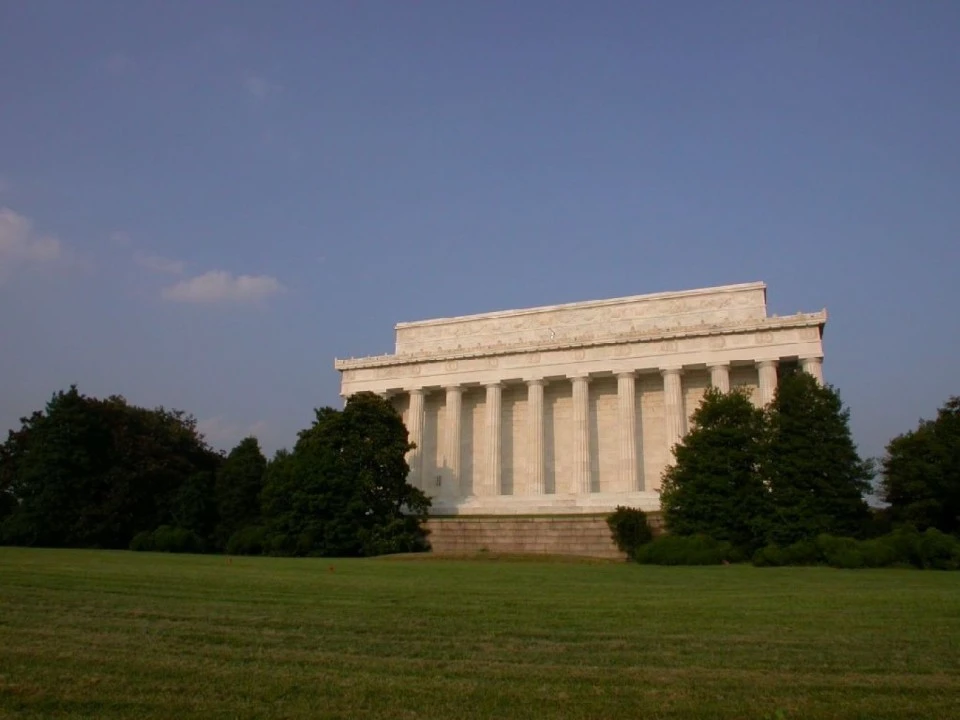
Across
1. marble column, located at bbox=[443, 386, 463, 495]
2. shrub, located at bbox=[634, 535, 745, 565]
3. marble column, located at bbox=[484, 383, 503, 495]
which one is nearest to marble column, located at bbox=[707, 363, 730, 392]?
marble column, located at bbox=[484, 383, 503, 495]

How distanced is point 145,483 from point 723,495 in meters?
37.7

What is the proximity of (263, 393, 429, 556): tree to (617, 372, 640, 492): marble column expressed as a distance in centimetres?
1676

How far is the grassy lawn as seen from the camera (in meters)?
6.98

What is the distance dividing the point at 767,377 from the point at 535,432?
18.2 metres

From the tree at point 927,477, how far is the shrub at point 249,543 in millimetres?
33652

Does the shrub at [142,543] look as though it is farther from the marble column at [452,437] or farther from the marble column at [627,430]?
the marble column at [627,430]

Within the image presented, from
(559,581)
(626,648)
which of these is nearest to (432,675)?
(626,648)

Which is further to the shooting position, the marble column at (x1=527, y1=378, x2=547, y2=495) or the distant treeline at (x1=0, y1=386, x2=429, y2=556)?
the marble column at (x1=527, y1=378, x2=547, y2=495)

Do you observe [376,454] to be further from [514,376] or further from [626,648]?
[626,648]

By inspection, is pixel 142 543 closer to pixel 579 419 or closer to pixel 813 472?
pixel 579 419

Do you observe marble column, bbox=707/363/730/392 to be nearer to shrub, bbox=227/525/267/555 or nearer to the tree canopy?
the tree canopy

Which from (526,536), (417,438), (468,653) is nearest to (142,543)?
(526,536)

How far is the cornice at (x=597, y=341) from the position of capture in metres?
55.3

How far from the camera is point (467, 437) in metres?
68.5
